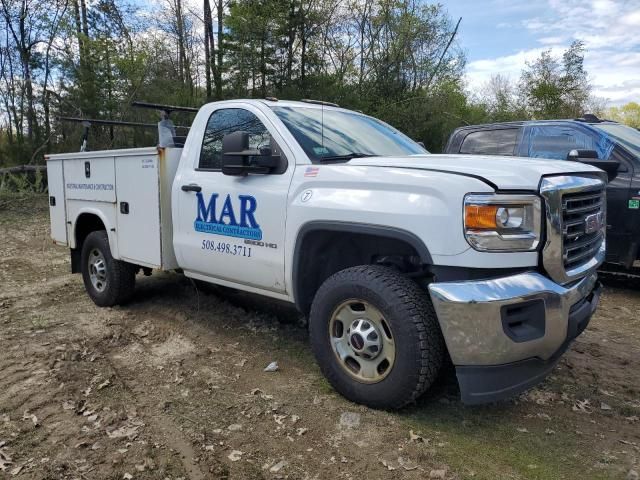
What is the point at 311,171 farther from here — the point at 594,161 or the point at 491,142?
the point at 491,142

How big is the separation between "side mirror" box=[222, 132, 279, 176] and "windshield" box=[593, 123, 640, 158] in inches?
190

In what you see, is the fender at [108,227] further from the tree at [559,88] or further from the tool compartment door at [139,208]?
the tree at [559,88]

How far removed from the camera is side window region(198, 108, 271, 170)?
4109mm

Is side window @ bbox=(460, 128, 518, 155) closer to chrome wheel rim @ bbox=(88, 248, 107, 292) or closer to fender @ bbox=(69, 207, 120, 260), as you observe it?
fender @ bbox=(69, 207, 120, 260)

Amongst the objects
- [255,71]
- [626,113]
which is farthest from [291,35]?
[626,113]

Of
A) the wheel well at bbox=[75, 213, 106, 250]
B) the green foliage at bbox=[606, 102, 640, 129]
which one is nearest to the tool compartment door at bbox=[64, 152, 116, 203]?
the wheel well at bbox=[75, 213, 106, 250]

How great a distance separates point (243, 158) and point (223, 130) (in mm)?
772

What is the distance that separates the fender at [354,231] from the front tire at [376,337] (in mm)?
240

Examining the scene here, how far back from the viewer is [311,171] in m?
3.55

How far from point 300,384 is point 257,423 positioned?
572 mm

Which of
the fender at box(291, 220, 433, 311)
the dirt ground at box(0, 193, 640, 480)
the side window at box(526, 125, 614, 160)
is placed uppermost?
the side window at box(526, 125, 614, 160)

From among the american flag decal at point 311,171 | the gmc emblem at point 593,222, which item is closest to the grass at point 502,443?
the gmc emblem at point 593,222

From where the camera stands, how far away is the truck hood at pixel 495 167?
2.80 meters

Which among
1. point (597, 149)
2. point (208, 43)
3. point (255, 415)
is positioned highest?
point (208, 43)
